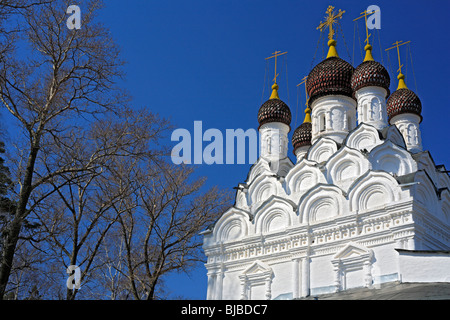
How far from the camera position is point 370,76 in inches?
747

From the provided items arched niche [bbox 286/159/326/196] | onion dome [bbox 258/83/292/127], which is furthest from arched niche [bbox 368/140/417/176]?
onion dome [bbox 258/83/292/127]

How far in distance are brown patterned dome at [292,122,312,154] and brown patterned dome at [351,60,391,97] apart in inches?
137

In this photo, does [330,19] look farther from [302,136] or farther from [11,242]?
[11,242]

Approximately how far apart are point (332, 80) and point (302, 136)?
119 inches

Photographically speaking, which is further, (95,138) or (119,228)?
(119,228)

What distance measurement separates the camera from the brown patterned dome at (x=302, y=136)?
22297 mm

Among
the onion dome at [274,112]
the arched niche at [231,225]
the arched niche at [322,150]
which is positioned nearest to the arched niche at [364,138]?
the arched niche at [322,150]

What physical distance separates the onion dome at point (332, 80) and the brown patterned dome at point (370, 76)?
0.85 metres

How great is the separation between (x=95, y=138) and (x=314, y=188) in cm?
781

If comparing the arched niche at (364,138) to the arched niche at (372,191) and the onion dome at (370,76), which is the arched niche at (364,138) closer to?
the onion dome at (370,76)

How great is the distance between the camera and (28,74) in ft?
32.9
